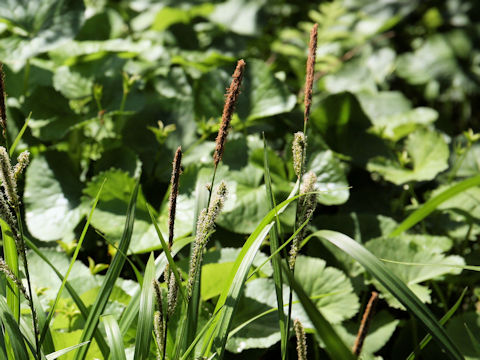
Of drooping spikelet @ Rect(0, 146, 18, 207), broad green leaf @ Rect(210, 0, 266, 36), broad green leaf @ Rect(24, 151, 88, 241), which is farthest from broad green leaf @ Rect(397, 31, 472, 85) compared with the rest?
drooping spikelet @ Rect(0, 146, 18, 207)

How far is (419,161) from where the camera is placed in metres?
1.68

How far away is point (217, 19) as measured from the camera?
245 cm

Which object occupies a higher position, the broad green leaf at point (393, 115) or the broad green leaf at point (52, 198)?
the broad green leaf at point (52, 198)

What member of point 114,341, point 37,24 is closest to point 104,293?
point 114,341

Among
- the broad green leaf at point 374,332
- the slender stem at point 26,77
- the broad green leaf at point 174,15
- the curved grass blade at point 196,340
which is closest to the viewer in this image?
the curved grass blade at point 196,340

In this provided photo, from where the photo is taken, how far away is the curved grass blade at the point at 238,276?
0.73 meters

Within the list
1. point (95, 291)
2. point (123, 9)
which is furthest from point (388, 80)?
point (95, 291)

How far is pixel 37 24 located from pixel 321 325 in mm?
1444

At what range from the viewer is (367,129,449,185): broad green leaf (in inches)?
62.3

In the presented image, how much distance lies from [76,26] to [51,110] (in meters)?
0.28

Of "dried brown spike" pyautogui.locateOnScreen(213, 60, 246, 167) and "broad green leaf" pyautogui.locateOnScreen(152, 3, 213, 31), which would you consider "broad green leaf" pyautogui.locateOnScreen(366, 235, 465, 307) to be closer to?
"dried brown spike" pyautogui.locateOnScreen(213, 60, 246, 167)

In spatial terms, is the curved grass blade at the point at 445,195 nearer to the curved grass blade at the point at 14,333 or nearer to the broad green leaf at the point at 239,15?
the curved grass blade at the point at 14,333

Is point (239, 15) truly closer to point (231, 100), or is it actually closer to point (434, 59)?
point (434, 59)

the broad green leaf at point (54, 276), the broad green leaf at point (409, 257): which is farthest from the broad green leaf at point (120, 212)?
the broad green leaf at point (409, 257)
